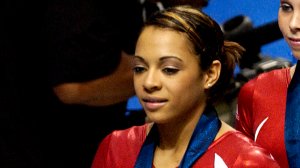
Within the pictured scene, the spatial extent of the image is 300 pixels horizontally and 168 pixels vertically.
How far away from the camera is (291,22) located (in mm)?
1486

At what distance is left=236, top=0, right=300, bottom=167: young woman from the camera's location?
1505 millimetres

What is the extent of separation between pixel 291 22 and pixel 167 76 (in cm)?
26

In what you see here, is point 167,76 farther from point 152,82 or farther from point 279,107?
point 279,107

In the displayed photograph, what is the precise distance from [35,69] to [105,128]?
0.23 m

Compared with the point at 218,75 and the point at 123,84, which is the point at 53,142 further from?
the point at 218,75

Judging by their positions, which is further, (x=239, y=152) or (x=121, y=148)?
(x=121, y=148)

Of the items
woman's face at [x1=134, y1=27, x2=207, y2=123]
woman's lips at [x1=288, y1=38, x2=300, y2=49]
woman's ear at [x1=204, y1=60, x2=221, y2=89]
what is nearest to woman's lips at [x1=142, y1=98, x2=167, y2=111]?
woman's face at [x1=134, y1=27, x2=207, y2=123]

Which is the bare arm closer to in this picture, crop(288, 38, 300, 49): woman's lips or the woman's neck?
the woman's neck

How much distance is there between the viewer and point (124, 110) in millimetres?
1940

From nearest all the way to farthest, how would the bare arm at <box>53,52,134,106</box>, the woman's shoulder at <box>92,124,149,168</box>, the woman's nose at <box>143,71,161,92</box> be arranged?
the woman's nose at <box>143,71,161,92</box> → the woman's shoulder at <box>92,124,149,168</box> → the bare arm at <box>53,52,134,106</box>

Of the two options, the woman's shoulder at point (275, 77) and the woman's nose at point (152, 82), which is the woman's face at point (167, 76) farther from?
the woman's shoulder at point (275, 77)

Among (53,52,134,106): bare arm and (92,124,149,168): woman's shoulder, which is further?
(53,52,134,106): bare arm

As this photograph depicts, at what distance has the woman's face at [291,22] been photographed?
1480mm

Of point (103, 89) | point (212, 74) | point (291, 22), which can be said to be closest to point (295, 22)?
point (291, 22)
